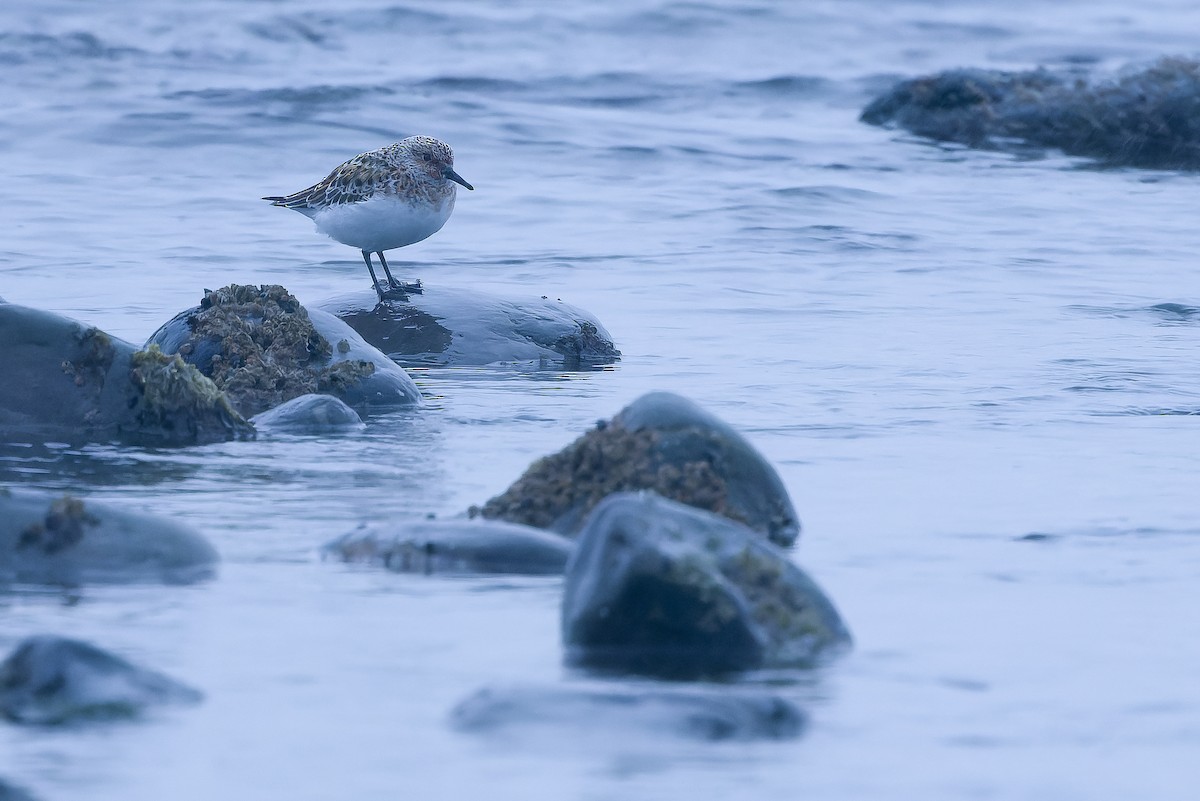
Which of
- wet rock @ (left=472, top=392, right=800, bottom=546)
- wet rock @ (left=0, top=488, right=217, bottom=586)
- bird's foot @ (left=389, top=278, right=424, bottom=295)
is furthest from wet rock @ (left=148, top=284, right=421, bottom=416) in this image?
wet rock @ (left=0, top=488, right=217, bottom=586)

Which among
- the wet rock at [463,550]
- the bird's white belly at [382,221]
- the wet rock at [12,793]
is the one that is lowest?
the wet rock at [463,550]

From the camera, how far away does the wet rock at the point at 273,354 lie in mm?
7895

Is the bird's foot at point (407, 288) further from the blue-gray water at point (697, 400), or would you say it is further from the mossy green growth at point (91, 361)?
the mossy green growth at point (91, 361)

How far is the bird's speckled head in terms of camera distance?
32.1 feet

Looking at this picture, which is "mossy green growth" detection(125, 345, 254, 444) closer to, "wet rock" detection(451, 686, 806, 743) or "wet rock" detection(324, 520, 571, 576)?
"wet rock" detection(324, 520, 571, 576)

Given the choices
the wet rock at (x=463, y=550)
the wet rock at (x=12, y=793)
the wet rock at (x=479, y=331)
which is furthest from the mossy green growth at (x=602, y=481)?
the wet rock at (x=479, y=331)

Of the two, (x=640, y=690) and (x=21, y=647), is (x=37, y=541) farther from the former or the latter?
(x=640, y=690)

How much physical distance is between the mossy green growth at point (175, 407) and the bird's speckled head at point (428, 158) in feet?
9.19

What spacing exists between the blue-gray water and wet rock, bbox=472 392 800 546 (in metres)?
0.25

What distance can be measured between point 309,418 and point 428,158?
9.07ft

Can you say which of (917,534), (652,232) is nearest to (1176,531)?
(917,534)

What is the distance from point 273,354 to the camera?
26.3 ft

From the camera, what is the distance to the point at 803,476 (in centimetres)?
675

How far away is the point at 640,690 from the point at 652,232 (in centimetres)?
1039
